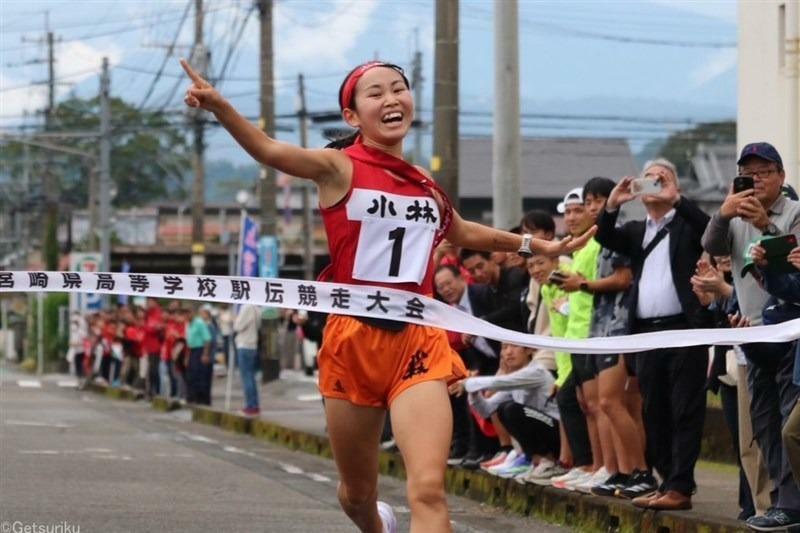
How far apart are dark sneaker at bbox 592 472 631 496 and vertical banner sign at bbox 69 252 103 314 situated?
123 feet

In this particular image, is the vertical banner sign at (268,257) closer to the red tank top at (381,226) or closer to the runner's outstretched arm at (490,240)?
the runner's outstretched arm at (490,240)

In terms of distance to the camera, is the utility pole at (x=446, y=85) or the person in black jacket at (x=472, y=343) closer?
the person in black jacket at (x=472, y=343)

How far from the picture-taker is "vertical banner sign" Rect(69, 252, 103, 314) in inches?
2008

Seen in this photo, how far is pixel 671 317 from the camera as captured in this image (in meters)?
10.5

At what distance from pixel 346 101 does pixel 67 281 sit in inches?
83.3

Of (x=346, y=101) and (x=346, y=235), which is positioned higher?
(x=346, y=101)

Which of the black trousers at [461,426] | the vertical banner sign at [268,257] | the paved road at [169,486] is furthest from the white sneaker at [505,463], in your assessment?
the vertical banner sign at [268,257]

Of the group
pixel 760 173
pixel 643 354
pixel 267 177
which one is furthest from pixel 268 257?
pixel 760 173

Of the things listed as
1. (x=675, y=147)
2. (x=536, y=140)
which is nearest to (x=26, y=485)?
(x=536, y=140)

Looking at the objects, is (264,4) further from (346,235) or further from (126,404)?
(346,235)

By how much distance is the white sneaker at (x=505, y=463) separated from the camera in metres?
13.3

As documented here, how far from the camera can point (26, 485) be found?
13.1 meters

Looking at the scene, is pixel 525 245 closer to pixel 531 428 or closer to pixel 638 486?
pixel 638 486

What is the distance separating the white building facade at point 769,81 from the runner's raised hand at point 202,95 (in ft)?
35.4
